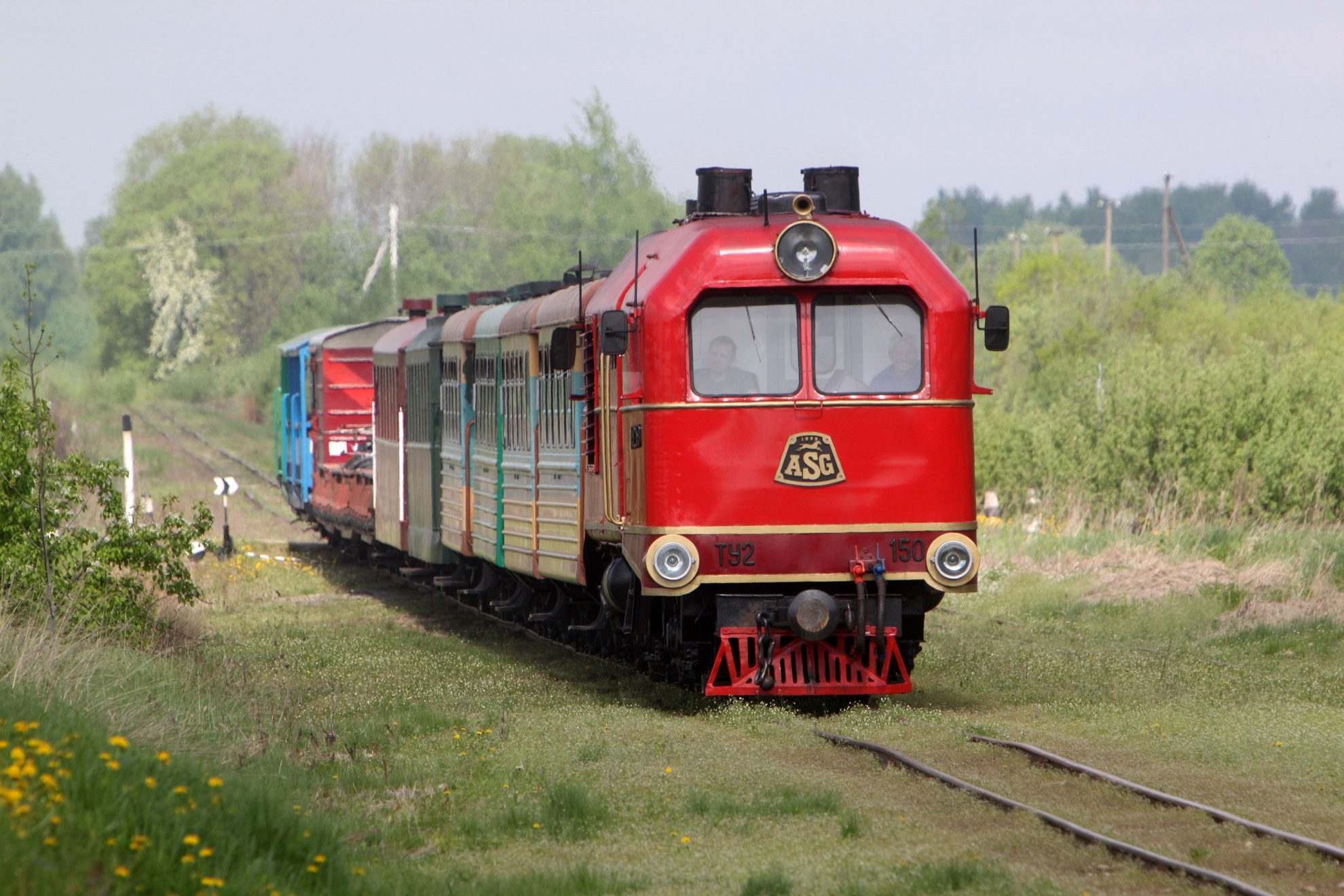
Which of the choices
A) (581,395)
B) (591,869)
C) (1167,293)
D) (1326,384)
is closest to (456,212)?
(1167,293)

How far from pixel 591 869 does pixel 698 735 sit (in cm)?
342

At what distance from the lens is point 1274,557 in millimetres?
19000

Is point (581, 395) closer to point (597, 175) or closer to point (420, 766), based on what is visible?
point (420, 766)

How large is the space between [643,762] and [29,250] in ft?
465

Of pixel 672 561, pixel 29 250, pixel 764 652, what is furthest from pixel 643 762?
pixel 29 250

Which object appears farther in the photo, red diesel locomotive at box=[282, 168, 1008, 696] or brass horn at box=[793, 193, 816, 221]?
brass horn at box=[793, 193, 816, 221]

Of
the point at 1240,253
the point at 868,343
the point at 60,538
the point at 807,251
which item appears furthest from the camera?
the point at 1240,253

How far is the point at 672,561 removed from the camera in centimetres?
1140

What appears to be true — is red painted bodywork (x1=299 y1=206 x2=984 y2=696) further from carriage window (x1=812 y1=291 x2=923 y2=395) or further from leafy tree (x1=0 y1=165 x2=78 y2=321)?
leafy tree (x1=0 y1=165 x2=78 y2=321)

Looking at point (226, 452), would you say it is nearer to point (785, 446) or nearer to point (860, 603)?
point (785, 446)

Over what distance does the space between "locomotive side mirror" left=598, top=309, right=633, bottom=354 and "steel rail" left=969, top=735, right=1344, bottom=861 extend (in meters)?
3.30

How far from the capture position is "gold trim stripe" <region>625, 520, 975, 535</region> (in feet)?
37.6

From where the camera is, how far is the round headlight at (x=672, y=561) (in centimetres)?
1138

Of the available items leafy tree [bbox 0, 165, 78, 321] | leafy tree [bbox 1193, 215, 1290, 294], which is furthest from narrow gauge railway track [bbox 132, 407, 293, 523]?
leafy tree [bbox 1193, 215, 1290, 294]
